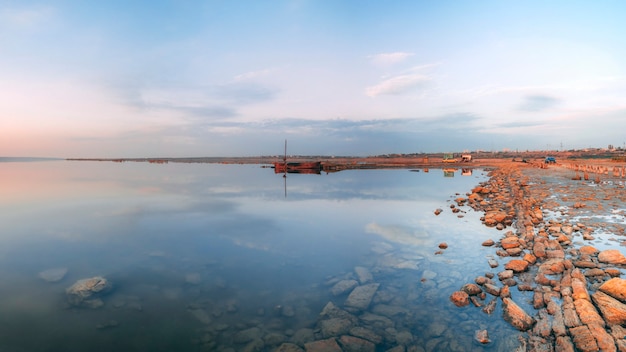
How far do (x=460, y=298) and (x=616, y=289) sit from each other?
127 inches

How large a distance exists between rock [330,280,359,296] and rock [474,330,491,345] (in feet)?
11.6

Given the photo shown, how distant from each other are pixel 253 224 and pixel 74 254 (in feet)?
29.1

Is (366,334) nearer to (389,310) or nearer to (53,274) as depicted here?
(389,310)

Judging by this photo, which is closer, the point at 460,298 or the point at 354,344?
the point at 354,344

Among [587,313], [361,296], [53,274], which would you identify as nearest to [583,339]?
[587,313]

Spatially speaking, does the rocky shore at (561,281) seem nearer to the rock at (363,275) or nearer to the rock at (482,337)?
the rock at (482,337)

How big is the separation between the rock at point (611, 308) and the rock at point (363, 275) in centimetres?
539

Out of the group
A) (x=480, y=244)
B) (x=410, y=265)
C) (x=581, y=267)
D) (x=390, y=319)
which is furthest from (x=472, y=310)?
(x=480, y=244)

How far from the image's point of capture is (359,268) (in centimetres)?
1111

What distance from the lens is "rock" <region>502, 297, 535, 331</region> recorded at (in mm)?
6832

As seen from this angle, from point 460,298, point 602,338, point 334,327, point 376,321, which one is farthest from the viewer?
point 460,298

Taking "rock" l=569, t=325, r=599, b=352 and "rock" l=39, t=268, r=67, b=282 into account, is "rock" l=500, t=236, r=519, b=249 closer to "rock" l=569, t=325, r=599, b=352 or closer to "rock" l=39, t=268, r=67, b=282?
"rock" l=569, t=325, r=599, b=352

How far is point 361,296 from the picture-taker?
8.81 meters

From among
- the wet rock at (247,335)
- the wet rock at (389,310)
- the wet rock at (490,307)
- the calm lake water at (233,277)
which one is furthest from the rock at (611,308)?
the wet rock at (247,335)
